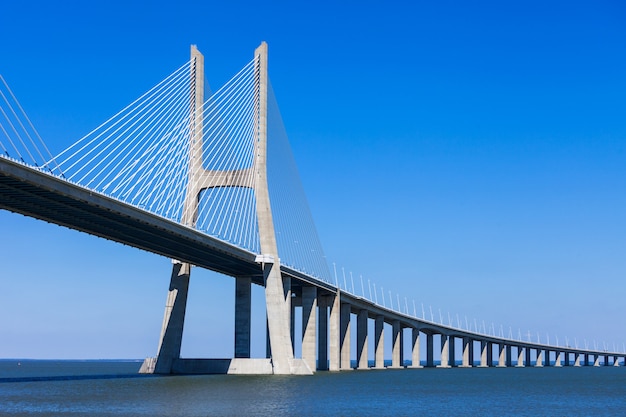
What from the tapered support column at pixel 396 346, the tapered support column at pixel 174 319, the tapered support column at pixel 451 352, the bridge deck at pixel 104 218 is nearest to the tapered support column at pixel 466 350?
the tapered support column at pixel 451 352

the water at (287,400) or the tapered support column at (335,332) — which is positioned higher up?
the tapered support column at (335,332)

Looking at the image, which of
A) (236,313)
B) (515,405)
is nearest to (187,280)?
(236,313)

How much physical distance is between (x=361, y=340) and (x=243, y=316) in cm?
3068

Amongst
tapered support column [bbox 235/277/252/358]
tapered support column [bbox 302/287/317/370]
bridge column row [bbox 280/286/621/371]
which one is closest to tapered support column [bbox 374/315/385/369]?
bridge column row [bbox 280/286/621/371]

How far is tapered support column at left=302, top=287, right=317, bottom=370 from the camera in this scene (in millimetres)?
82000

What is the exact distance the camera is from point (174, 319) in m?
70.2

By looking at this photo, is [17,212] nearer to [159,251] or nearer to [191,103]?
[159,251]

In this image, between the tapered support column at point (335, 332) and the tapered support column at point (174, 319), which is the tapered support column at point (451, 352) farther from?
the tapered support column at point (174, 319)

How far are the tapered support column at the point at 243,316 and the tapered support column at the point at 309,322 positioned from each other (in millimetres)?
8299

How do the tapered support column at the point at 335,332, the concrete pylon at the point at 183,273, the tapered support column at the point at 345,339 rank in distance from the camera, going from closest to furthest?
the concrete pylon at the point at 183,273
the tapered support column at the point at 335,332
the tapered support column at the point at 345,339

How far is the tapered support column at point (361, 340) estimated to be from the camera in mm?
100744

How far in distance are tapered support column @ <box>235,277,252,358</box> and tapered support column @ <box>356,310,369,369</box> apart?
28791 mm

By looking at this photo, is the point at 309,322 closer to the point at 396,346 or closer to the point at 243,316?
the point at 243,316

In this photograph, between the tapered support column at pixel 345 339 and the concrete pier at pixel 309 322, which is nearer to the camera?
the concrete pier at pixel 309 322
